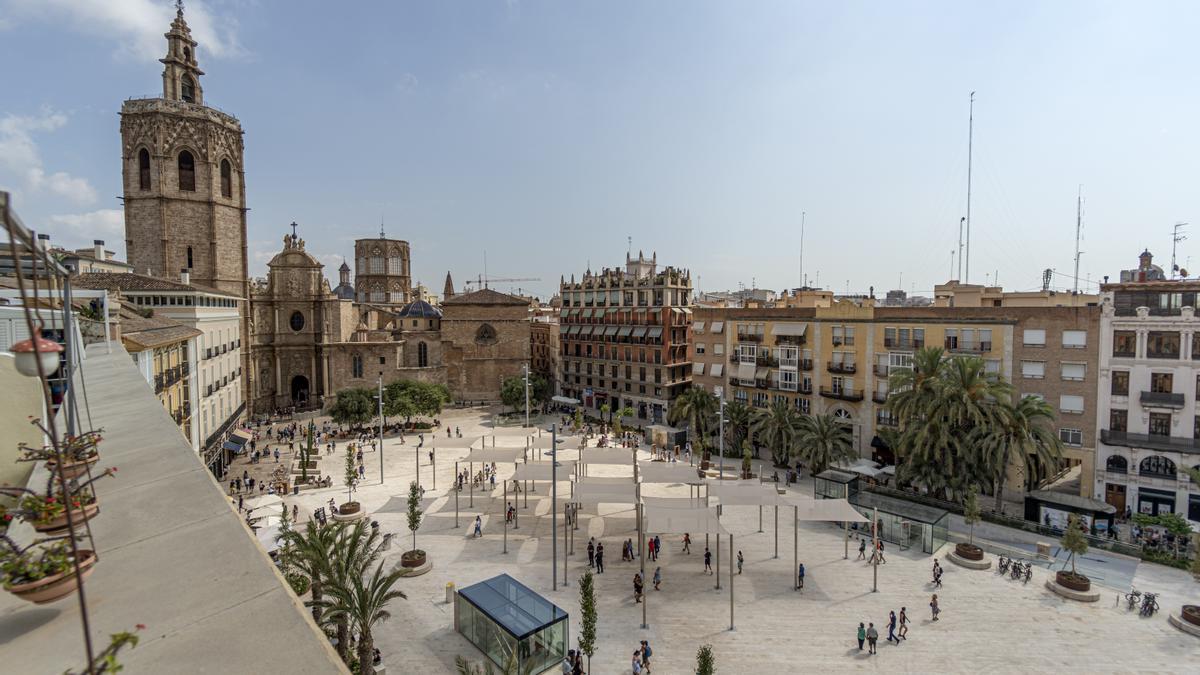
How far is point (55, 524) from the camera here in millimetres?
5254

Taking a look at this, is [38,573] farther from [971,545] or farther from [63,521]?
[971,545]

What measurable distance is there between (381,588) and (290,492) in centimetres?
2367

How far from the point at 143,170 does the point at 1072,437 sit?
7489 centimetres

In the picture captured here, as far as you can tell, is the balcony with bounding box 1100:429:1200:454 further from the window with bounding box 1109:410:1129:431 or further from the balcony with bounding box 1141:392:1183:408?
the balcony with bounding box 1141:392:1183:408

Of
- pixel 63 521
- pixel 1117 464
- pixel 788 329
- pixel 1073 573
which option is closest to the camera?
pixel 63 521

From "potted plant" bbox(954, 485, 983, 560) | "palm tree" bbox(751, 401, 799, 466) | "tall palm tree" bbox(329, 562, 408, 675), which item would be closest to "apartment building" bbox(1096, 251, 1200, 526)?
"potted plant" bbox(954, 485, 983, 560)

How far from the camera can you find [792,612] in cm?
2262

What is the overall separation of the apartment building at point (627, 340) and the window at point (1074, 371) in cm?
3162

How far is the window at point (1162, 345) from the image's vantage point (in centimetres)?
3309

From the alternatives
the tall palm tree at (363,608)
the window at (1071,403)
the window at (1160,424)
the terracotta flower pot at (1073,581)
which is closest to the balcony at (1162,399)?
the window at (1160,424)

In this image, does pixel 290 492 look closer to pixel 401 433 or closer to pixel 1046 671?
pixel 401 433

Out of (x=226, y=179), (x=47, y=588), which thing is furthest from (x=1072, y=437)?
(x=226, y=179)

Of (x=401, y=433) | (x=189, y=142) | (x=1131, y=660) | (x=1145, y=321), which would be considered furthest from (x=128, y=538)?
(x=189, y=142)

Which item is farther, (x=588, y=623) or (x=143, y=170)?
(x=143, y=170)
